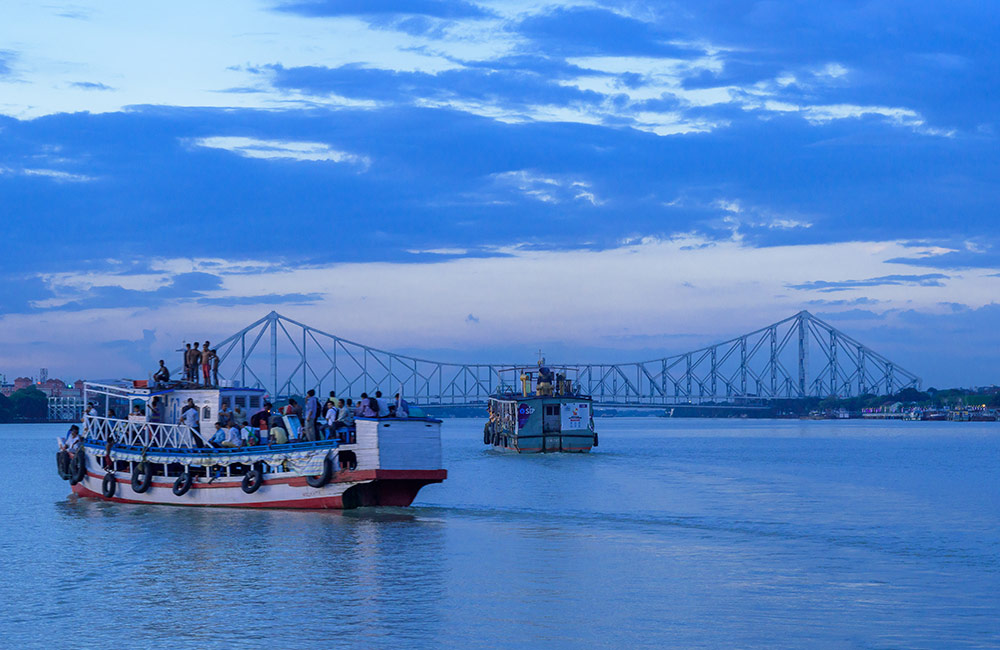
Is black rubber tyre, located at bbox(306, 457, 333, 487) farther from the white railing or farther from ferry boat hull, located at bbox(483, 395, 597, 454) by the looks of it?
ferry boat hull, located at bbox(483, 395, 597, 454)

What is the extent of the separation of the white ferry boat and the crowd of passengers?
0.11 m

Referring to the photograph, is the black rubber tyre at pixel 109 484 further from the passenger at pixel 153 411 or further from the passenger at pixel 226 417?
the passenger at pixel 226 417

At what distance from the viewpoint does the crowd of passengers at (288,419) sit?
102 feet

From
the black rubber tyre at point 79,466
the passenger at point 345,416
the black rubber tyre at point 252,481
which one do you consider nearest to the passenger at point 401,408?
the passenger at point 345,416

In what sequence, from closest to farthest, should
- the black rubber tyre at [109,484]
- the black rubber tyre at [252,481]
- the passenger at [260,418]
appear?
the black rubber tyre at [252,481] < the passenger at [260,418] < the black rubber tyre at [109,484]

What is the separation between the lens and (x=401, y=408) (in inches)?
1248

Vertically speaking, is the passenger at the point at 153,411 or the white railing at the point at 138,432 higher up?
the passenger at the point at 153,411

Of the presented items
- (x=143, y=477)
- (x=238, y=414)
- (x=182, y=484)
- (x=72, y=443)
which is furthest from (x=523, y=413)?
(x=182, y=484)

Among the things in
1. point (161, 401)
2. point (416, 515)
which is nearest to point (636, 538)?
point (416, 515)

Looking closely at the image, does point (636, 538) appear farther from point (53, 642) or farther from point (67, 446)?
point (67, 446)

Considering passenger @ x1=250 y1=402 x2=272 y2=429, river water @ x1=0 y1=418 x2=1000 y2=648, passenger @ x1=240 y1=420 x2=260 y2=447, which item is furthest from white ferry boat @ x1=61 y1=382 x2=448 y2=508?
passenger @ x1=250 y1=402 x2=272 y2=429

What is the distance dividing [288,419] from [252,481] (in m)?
1.89

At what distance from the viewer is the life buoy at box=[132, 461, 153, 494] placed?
112 ft

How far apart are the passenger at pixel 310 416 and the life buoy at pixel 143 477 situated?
5.48m
